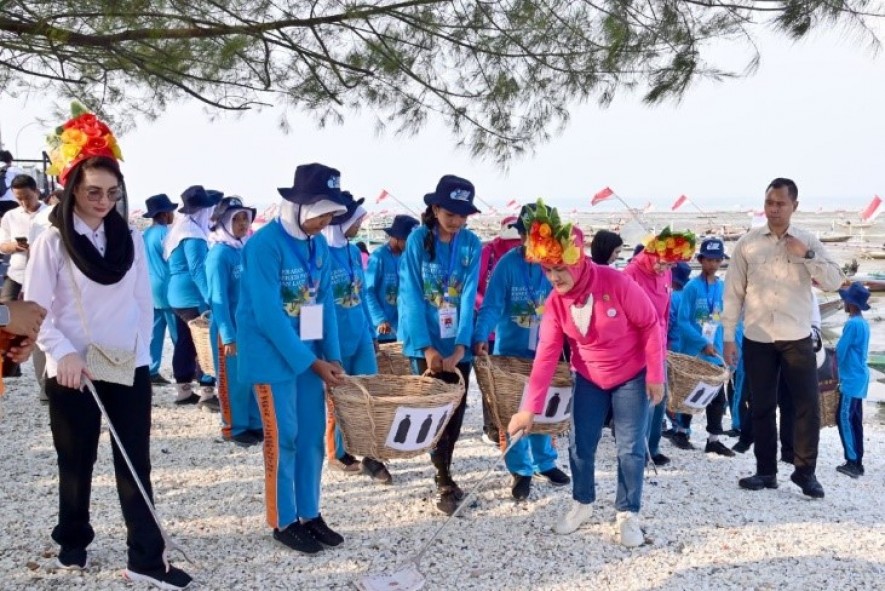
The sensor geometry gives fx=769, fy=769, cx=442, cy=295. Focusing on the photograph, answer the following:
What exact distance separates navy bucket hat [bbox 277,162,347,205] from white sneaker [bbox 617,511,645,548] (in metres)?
2.12

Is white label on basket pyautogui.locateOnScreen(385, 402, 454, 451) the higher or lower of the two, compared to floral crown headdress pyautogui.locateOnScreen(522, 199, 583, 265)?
lower

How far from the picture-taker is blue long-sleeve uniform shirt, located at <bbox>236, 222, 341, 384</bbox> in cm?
344

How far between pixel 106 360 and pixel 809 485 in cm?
413

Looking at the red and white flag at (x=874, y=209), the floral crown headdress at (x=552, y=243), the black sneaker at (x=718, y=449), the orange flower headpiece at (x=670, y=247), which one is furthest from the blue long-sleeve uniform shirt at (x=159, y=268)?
the red and white flag at (x=874, y=209)

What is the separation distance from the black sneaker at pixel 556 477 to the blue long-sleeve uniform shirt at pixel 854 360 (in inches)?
101

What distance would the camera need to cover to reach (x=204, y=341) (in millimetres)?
5867

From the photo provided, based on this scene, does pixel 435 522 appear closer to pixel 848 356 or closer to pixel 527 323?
pixel 527 323

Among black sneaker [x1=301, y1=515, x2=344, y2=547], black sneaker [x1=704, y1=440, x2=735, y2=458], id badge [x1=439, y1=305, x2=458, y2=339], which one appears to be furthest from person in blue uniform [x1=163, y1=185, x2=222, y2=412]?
black sneaker [x1=704, y1=440, x2=735, y2=458]

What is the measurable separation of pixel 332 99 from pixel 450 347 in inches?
90.6

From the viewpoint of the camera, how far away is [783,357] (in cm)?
476

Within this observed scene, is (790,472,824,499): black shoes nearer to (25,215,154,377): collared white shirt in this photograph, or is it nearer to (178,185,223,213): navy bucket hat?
(25,215,154,377): collared white shirt

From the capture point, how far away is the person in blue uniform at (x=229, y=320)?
5.35 metres

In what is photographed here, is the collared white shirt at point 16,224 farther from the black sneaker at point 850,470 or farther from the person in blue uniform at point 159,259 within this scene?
the black sneaker at point 850,470

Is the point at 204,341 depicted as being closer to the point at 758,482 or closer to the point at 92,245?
the point at 92,245
